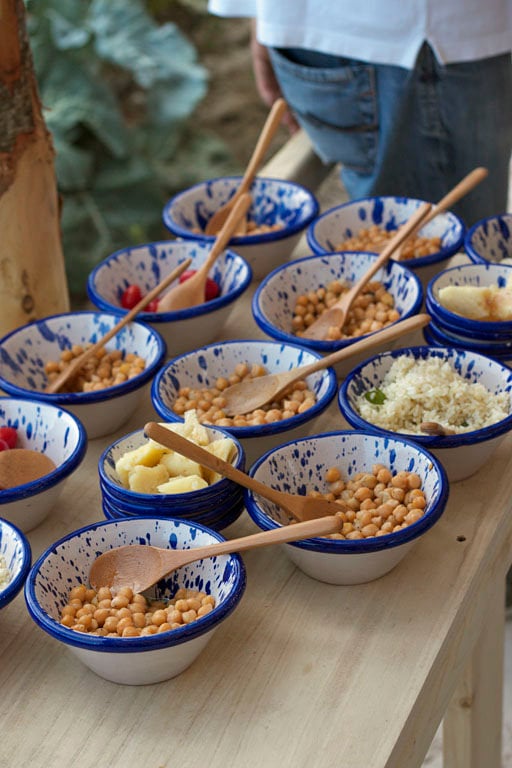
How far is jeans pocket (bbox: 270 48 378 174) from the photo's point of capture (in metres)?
2.06

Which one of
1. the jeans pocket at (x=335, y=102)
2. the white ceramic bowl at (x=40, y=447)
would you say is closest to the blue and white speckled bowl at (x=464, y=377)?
the white ceramic bowl at (x=40, y=447)

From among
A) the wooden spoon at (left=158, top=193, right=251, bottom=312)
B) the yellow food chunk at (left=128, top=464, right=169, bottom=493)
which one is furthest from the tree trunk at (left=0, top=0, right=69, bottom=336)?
the yellow food chunk at (left=128, top=464, right=169, bottom=493)

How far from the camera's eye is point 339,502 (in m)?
1.20

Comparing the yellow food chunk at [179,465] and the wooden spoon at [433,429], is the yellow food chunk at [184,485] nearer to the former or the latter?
the yellow food chunk at [179,465]

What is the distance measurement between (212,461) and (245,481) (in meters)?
0.04

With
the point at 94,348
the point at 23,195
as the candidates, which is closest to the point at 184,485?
the point at 94,348

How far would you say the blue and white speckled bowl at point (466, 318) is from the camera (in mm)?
1441

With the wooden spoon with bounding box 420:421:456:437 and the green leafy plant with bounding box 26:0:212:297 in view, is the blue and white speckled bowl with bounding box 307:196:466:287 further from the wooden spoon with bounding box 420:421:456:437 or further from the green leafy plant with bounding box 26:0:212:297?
the green leafy plant with bounding box 26:0:212:297

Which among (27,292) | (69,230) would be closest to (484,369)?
(27,292)

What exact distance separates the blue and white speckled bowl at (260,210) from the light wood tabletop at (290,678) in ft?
2.22

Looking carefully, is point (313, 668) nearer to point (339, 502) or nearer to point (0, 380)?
point (339, 502)

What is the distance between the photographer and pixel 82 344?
1.57m

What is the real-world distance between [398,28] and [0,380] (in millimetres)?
997

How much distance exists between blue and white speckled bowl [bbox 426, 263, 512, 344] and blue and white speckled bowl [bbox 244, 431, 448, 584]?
0.96 ft
